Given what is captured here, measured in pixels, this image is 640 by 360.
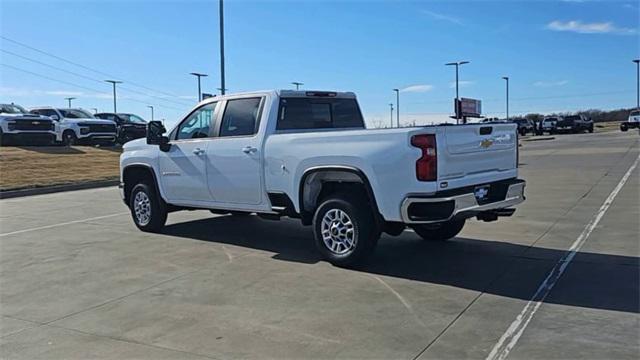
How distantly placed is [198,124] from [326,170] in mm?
2766

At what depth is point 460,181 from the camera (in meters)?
6.29

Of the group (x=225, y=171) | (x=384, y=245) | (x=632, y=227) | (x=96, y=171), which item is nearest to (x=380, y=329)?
(x=384, y=245)

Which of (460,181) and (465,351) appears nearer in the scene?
(465,351)

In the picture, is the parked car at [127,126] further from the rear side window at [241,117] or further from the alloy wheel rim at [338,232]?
the alloy wheel rim at [338,232]

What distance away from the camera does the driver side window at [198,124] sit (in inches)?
334

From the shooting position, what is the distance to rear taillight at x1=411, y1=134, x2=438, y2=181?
593 centimetres

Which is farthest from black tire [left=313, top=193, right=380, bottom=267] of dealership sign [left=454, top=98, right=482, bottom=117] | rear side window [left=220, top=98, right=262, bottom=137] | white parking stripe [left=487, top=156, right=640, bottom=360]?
dealership sign [left=454, top=98, right=482, bottom=117]

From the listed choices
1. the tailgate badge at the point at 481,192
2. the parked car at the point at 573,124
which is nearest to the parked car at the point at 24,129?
the tailgate badge at the point at 481,192

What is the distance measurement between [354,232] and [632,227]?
4.89 m

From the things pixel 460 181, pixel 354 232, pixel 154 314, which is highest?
pixel 460 181

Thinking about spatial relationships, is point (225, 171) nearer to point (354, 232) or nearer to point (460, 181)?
point (354, 232)

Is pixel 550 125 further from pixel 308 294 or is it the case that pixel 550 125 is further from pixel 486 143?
pixel 308 294

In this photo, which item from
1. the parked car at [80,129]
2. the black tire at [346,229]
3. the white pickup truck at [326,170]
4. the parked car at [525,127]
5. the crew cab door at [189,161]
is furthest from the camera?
the parked car at [525,127]

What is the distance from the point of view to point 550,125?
6425 cm
